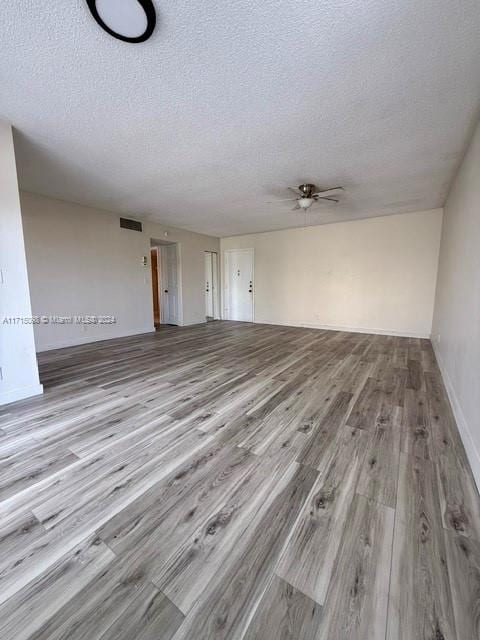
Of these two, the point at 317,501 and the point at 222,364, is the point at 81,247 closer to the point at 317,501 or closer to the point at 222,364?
the point at 222,364

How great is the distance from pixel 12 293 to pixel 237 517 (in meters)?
2.66

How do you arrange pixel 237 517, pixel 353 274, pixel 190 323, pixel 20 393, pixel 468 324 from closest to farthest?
pixel 237 517
pixel 468 324
pixel 20 393
pixel 353 274
pixel 190 323

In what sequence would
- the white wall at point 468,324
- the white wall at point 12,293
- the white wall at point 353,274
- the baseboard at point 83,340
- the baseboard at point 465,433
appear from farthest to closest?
the white wall at point 353,274
the baseboard at point 83,340
the white wall at point 12,293
the white wall at point 468,324
the baseboard at point 465,433

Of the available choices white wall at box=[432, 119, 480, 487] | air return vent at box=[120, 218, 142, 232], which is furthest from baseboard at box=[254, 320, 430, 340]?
air return vent at box=[120, 218, 142, 232]

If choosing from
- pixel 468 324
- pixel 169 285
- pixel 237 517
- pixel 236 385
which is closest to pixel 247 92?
pixel 468 324

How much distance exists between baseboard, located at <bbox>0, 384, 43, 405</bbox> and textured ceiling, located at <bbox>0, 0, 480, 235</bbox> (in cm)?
244

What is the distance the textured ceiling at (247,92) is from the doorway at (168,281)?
10.3 ft

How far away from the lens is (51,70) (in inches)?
67.7

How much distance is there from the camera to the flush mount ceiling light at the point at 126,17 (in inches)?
50.3

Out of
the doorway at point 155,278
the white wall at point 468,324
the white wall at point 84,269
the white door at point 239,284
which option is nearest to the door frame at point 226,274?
the white door at point 239,284

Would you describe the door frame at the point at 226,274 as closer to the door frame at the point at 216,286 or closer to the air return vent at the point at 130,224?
the door frame at the point at 216,286

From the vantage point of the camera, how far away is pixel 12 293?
238cm

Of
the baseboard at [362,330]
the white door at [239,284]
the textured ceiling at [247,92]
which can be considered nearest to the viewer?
the textured ceiling at [247,92]

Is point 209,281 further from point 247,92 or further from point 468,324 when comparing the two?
point 468,324
